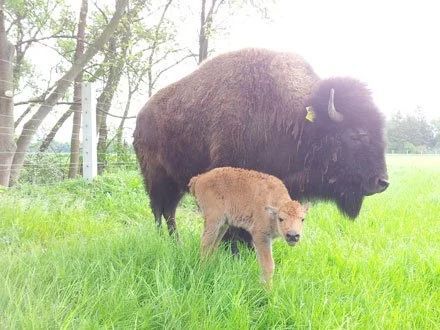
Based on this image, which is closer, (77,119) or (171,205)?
(171,205)

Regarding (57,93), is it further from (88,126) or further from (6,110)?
(88,126)

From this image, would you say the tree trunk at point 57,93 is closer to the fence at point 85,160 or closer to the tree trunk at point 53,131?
the fence at point 85,160

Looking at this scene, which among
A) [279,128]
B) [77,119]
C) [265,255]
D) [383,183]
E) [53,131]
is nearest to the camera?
[265,255]

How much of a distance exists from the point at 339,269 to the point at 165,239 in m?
1.31

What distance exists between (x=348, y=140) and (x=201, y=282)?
64.6 inches

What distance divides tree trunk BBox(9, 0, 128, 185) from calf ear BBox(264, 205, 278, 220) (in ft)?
26.2

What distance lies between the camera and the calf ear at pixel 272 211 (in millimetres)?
2643

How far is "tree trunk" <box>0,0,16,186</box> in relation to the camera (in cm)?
852

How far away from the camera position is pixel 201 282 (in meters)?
2.65

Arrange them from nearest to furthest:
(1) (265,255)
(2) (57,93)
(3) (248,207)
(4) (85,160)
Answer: (1) (265,255), (3) (248,207), (4) (85,160), (2) (57,93)

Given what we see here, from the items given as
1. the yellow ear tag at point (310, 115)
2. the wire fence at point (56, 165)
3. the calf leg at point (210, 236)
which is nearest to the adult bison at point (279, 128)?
the yellow ear tag at point (310, 115)

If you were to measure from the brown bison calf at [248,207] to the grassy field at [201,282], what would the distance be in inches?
7.4

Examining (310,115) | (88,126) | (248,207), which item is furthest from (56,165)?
(248,207)

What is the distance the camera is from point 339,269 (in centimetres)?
337
